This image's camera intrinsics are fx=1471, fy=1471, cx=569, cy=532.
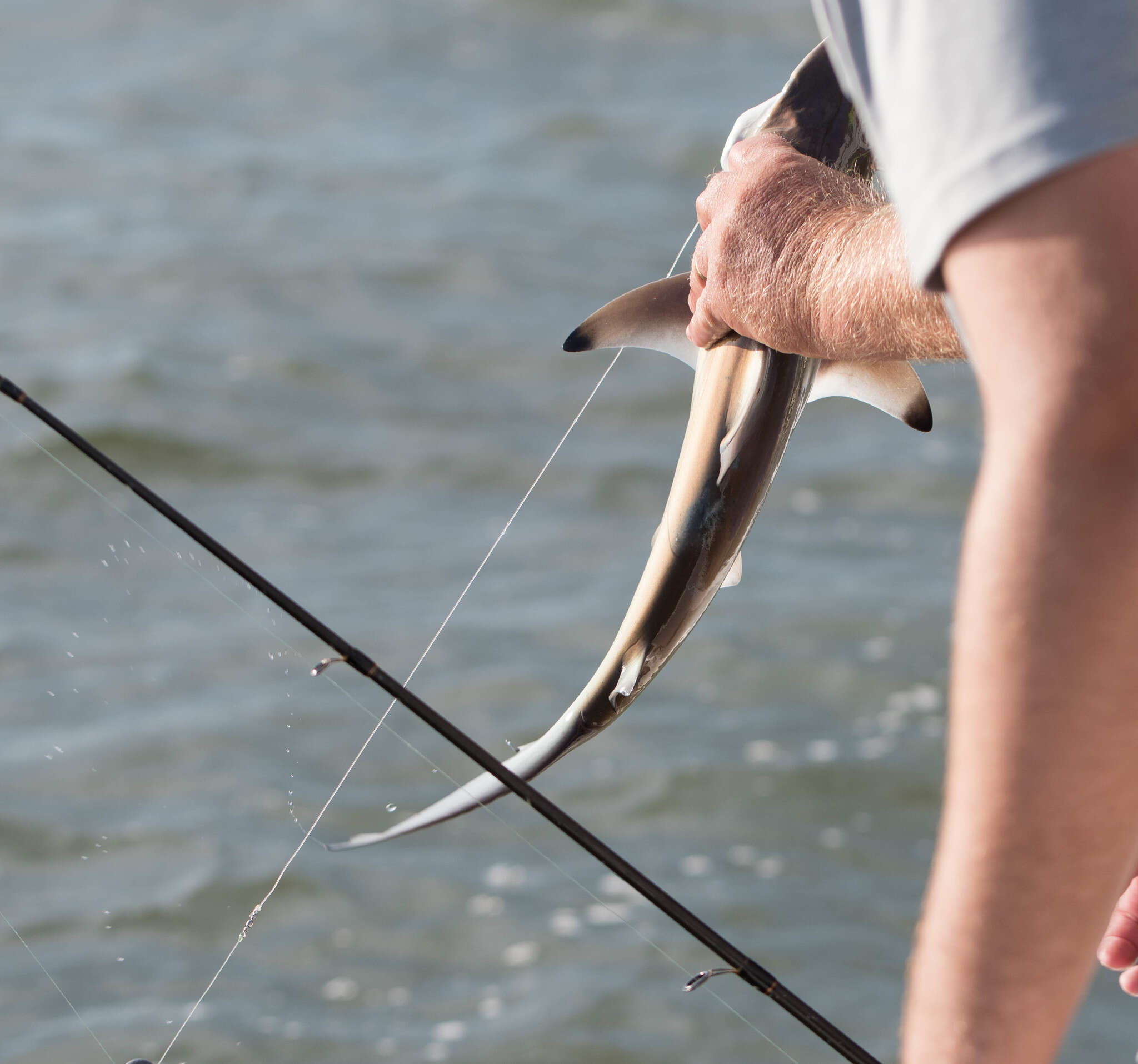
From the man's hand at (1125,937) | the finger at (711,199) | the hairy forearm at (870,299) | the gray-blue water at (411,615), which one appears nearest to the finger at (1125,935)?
the man's hand at (1125,937)

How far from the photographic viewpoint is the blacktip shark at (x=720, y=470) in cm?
160

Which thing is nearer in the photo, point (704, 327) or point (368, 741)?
point (704, 327)

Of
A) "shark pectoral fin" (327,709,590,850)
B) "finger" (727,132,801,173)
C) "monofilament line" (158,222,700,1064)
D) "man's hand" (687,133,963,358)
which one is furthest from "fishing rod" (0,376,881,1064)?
"finger" (727,132,801,173)

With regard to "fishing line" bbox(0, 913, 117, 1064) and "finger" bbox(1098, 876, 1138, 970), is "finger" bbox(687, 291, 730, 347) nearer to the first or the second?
"finger" bbox(1098, 876, 1138, 970)

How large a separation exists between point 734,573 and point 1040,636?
100cm

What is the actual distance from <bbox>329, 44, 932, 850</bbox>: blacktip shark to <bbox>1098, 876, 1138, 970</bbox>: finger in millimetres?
566

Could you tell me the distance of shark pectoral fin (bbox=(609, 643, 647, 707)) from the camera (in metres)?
1.66

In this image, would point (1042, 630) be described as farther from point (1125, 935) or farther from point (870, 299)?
point (1125, 935)

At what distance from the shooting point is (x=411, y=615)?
5.25m

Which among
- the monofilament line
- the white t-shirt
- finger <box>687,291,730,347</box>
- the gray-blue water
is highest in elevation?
the white t-shirt

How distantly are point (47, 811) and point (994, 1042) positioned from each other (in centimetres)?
382

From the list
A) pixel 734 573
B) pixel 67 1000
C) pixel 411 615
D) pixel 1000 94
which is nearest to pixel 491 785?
pixel 734 573

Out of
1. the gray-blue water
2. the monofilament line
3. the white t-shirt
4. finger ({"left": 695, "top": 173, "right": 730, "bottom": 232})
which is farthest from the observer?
the gray-blue water

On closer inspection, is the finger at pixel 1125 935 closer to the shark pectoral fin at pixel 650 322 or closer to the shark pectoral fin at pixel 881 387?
the shark pectoral fin at pixel 881 387
